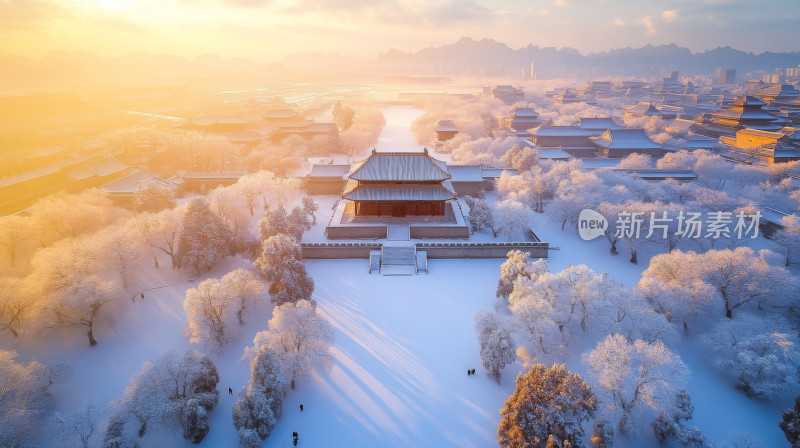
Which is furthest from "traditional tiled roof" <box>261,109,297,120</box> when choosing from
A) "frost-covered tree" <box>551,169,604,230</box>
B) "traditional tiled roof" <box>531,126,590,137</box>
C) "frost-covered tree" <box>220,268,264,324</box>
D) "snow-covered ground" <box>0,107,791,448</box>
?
"frost-covered tree" <box>220,268,264,324</box>

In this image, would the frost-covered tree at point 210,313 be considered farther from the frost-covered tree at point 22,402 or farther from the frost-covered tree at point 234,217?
the frost-covered tree at point 234,217

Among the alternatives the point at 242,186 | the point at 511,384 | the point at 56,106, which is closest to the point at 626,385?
the point at 511,384

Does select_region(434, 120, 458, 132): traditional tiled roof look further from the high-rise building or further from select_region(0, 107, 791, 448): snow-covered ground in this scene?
the high-rise building

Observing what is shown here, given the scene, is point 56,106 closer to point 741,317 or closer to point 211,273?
point 211,273

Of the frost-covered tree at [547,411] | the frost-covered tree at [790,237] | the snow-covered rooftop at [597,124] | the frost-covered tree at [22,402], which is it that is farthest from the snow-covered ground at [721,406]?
the snow-covered rooftop at [597,124]

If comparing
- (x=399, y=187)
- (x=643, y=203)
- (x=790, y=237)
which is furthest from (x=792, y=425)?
(x=399, y=187)
